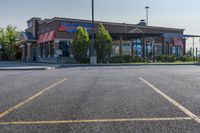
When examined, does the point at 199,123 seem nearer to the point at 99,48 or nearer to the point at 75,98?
the point at 75,98

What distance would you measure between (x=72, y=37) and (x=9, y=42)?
2853cm

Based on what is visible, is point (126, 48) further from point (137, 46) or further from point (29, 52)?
point (29, 52)

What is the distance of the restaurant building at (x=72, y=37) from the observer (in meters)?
46.7

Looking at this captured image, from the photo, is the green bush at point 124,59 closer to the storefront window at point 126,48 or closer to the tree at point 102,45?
the tree at point 102,45

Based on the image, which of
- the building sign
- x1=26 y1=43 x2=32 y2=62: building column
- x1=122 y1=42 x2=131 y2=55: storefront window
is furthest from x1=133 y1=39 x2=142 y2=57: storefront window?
x1=26 y1=43 x2=32 y2=62: building column

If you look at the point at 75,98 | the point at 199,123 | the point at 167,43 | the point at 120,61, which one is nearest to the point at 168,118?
the point at 199,123

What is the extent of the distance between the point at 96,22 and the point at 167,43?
45.1 feet

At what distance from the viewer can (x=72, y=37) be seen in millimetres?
48062

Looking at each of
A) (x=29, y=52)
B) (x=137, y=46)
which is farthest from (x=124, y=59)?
(x=29, y=52)

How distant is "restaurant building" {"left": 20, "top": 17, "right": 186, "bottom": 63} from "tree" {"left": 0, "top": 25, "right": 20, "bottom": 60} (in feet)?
27.9

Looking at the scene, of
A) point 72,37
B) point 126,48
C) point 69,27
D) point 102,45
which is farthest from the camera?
point 126,48

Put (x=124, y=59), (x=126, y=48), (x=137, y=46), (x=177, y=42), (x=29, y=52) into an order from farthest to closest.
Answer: (x=177, y=42) < (x=29, y=52) < (x=137, y=46) < (x=126, y=48) < (x=124, y=59)

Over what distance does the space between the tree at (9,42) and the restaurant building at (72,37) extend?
27.9ft

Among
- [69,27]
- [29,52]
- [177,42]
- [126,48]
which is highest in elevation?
[69,27]
